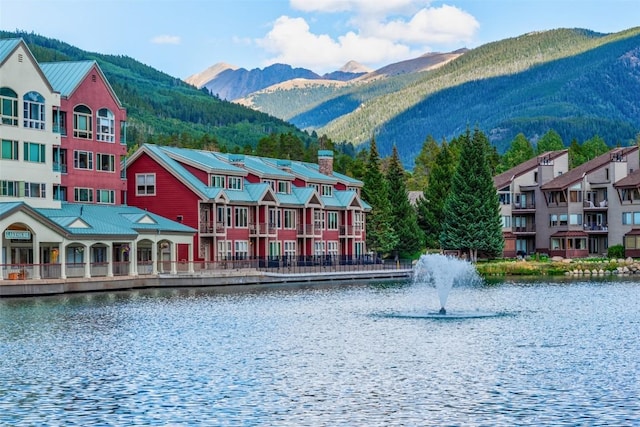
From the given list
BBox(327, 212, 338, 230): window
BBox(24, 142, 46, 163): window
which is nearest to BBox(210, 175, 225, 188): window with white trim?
BBox(327, 212, 338, 230): window

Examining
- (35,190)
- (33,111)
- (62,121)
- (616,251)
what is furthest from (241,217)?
(616,251)

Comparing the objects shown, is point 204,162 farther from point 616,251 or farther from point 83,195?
point 616,251

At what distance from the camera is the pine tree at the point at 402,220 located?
378 feet

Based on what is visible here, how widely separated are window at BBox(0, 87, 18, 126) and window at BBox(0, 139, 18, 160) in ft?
4.31

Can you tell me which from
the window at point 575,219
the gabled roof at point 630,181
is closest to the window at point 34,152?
the window at point 575,219

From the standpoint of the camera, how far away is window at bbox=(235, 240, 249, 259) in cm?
9494

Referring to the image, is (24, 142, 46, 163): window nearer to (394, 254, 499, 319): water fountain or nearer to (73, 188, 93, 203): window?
(73, 188, 93, 203): window

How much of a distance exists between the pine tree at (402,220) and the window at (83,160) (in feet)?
127

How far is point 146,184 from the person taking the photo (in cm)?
9388

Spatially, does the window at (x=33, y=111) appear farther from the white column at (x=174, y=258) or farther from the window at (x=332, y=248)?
the window at (x=332, y=248)

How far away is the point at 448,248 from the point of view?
112m

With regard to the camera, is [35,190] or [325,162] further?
[325,162]

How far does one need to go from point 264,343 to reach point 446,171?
8524cm

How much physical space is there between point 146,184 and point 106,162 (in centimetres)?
630
